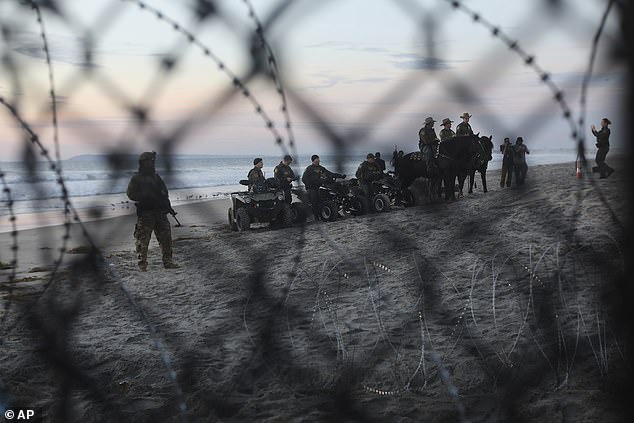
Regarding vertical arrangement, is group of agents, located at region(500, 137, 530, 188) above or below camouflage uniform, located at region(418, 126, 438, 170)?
below

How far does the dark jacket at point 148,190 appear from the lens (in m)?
1.83

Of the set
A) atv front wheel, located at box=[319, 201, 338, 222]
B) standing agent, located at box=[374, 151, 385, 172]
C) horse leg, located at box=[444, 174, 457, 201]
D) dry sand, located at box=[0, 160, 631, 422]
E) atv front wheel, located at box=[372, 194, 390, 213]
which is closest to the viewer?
standing agent, located at box=[374, 151, 385, 172]

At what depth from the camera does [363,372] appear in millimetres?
3775

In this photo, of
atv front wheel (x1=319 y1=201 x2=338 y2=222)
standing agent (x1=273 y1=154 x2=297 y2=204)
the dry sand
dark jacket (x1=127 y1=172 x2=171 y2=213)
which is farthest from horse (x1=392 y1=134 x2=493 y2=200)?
dark jacket (x1=127 y1=172 x2=171 y2=213)

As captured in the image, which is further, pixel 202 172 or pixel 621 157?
pixel 202 172

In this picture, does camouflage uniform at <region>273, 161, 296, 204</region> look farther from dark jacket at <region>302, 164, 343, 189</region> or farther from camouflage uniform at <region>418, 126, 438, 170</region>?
camouflage uniform at <region>418, 126, 438, 170</region>

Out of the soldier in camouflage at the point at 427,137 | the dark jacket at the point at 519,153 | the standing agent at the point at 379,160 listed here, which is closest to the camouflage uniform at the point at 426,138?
the soldier in camouflage at the point at 427,137

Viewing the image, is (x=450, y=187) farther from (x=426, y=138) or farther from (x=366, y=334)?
(x=366, y=334)

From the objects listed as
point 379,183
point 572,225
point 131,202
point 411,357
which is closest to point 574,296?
point 411,357

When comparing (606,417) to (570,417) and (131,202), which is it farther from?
(131,202)

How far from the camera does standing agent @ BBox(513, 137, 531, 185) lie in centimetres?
185

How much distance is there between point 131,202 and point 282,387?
225 centimetres

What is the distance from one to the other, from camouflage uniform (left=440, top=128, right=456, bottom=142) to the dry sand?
0.60 ft

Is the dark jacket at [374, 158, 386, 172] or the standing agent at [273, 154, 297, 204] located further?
the standing agent at [273, 154, 297, 204]
